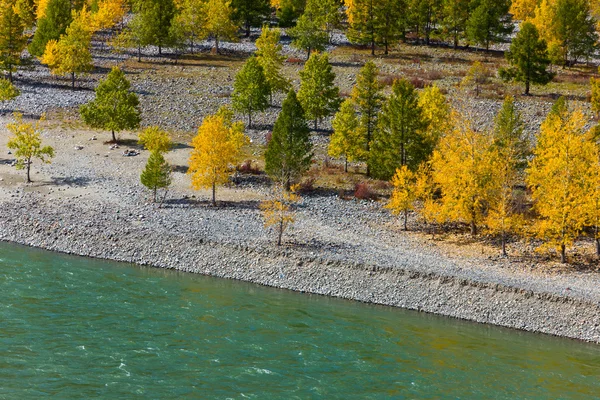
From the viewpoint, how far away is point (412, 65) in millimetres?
98688

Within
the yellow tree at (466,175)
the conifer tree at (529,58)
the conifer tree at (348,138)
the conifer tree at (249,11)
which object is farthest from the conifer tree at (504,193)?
the conifer tree at (249,11)

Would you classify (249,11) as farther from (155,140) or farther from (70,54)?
(155,140)

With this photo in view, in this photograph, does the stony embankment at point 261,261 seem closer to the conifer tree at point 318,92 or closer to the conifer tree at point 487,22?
the conifer tree at point 318,92

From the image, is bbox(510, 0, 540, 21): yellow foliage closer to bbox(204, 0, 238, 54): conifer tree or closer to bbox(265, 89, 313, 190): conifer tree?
bbox(204, 0, 238, 54): conifer tree

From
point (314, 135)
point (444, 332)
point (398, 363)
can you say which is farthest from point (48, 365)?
point (314, 135)

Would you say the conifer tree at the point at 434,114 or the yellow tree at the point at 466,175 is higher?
the conifer tree at the point at 434,114

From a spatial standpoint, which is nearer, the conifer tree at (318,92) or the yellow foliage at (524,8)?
the conifer tree at (318,92)

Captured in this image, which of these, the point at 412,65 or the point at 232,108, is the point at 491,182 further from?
the point at 412,65

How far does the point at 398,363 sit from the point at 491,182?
20.0 m

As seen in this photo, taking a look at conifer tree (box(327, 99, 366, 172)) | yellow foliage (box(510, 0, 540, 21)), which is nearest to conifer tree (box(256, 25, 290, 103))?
conifer tree (box(327, 99, 366, 172))

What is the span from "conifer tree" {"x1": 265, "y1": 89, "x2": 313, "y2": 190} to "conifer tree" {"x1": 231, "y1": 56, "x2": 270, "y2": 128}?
16703 mm

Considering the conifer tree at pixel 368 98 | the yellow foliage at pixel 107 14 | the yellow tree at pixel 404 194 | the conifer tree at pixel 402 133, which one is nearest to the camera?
the yellow tree at pixel 404 194

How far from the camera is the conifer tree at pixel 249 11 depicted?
4390 inches

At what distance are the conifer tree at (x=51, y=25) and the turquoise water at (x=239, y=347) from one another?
5440 centimetres
